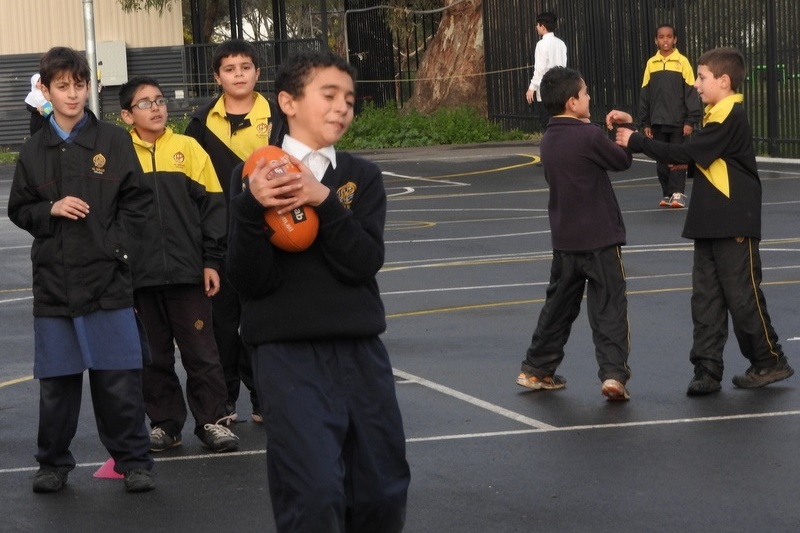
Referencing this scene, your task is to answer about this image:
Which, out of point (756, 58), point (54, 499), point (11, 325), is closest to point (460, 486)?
point (54, 499)

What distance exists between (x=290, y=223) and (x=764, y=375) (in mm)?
4714

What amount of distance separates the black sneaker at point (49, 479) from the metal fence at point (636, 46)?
57.5 ft

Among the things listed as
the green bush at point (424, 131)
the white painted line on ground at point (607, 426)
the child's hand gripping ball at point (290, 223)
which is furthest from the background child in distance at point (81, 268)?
the green bush at point (424, 131)

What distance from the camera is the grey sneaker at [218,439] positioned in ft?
23.8

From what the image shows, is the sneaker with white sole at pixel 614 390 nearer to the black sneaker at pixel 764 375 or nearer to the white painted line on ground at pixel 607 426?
the white painted line on ground at pixel 607 426

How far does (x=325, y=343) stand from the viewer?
436cm

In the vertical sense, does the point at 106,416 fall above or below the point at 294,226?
below

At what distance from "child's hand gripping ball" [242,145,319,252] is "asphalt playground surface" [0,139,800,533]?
207 centimetres

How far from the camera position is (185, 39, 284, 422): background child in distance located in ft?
24.2

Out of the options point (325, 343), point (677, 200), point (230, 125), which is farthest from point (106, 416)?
point (677, 200)

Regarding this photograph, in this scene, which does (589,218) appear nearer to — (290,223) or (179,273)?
(179,273)

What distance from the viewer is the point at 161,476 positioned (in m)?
6.91

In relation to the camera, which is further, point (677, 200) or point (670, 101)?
point (670, 101)

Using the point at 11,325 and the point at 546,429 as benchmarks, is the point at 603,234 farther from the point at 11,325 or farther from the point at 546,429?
the point at 11,325
